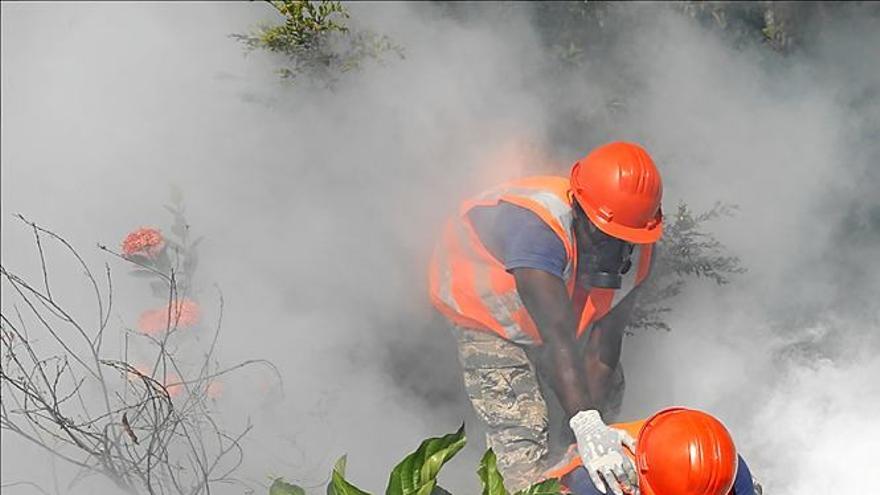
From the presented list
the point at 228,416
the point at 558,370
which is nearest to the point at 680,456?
the point at 558,370

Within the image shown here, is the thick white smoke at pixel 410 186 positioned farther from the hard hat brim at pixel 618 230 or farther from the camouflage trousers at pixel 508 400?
the hard hat brim at pixel 618 230

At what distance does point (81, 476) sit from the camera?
382cm

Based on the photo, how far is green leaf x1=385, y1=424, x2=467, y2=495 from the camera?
3.33m

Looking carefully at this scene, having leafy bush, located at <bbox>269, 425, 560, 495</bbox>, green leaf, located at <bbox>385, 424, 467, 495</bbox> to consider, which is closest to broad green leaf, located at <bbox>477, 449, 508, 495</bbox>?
leafy bush, located at <bbox>269, 425, 560, 495</bbox>

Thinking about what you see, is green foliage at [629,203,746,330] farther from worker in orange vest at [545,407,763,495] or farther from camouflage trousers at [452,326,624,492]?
worker in orange vest at [545,407,763,495]

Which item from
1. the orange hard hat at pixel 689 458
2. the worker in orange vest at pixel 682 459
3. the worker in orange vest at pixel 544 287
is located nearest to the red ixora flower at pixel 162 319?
the worker in orange vest at pixel 544 287

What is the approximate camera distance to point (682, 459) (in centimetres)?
317

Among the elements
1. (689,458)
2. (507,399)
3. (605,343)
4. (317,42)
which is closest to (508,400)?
(507,399)

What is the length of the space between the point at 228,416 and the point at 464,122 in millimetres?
1971

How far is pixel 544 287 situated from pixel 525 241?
0.18 m

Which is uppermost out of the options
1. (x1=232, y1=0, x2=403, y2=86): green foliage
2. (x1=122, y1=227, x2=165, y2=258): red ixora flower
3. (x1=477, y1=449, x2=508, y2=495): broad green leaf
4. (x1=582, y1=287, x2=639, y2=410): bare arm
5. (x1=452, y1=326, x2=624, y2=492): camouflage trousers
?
(x1=232, y1=0, x2=403, y2=86): green foliage

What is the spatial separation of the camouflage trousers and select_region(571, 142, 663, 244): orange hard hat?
68 centimetres

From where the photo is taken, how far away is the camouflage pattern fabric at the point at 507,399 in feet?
13.5

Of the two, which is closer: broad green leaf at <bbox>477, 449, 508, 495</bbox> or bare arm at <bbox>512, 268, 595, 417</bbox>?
broad green leaf at <bbox>477, 449, 508, 495</bbox>
